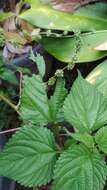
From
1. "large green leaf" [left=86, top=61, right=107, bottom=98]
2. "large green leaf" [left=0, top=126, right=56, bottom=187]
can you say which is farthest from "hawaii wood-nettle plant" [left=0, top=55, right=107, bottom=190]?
→ "large green leaf" [left=86, top=61, right=107, bottom=98]

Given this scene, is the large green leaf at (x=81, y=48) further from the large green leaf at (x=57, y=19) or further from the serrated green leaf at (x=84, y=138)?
the serrated green leaf at (x=84, y=138)

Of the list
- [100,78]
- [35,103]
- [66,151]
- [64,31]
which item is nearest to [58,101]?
[35,103]

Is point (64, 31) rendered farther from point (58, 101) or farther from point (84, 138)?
point (84, 138)

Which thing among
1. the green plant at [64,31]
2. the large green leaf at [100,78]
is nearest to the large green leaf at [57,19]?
the green plant at [64,31]

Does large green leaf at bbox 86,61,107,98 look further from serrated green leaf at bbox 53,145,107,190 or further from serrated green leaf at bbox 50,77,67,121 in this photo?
serrated green leaf at bbox 53,145,107,190

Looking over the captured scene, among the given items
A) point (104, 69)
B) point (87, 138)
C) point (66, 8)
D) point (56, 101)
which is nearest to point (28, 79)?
point (56, 101)

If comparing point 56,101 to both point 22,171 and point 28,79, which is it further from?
point 22,171
